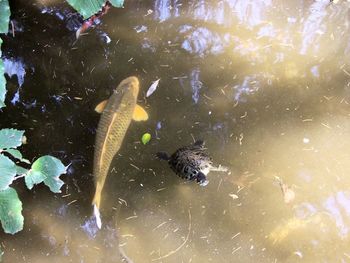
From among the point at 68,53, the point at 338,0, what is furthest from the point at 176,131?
the point at 338,0

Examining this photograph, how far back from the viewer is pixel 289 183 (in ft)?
11.9

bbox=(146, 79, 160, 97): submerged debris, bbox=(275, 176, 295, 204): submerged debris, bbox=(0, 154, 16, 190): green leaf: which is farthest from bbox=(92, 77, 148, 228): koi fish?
bbox=(0, 154, 16, 190): green leaf

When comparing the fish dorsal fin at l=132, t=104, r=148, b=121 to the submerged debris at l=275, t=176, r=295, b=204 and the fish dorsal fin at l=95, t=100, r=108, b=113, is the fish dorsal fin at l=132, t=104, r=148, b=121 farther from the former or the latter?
the submerged debris at l=275, t=176, r=295, b=204

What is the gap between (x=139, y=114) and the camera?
386 cm

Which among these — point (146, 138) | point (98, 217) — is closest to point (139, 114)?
point (146, 138)

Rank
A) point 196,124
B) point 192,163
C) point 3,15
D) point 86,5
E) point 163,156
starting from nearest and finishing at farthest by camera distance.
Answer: point 86,5 < point 3,15 < point 192,163 < point 163,156 < point 196,124

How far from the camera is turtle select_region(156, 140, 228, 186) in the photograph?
3.50m

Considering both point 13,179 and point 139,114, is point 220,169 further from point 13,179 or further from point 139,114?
point 13,179

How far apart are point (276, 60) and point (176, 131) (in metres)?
1.27

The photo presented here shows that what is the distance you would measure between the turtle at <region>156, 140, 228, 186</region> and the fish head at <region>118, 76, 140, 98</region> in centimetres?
68

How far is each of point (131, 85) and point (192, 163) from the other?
996mm

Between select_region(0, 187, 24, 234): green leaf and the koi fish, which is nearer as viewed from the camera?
select_region(0, 187, 24, 234): green leaf

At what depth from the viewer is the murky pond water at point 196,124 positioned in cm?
346

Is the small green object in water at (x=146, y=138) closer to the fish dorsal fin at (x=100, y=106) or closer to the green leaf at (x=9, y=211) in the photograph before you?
the fish dorsal fin at (x=100, y=106)
